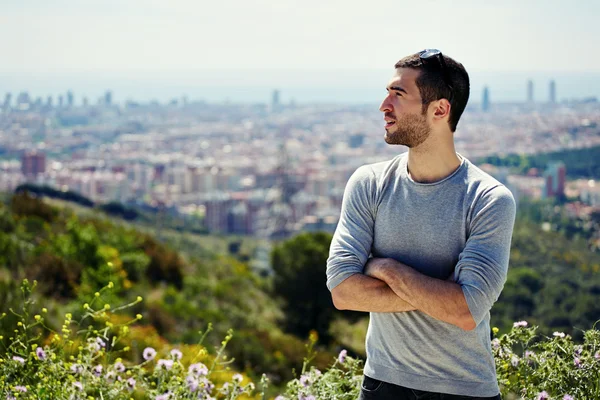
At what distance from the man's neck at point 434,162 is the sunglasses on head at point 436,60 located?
0.12 metres

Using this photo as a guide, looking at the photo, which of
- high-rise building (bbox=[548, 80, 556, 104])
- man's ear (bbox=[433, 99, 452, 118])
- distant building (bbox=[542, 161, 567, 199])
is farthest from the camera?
high-rise building (bbox=[548, 80, 556, 104])

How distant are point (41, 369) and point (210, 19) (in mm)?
95284

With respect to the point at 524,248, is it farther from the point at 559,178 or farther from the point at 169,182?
the point at 169,182

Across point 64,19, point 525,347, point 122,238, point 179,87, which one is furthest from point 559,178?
point 179,87

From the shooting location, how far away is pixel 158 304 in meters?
7.23

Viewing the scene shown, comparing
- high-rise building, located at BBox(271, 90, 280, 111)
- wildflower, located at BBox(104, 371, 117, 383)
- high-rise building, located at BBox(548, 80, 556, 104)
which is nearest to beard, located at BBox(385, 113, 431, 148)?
wildflower, located at BBox(104, 371, 117, 383)

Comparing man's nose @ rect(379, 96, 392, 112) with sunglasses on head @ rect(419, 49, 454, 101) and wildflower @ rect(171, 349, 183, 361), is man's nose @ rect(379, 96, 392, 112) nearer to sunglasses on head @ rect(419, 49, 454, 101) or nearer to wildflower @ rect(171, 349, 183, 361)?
sunglasses on head @ rect(419, 49, 454, 101)

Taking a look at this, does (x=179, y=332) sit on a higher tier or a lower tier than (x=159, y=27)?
lower

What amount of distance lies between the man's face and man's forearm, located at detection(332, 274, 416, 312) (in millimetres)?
259

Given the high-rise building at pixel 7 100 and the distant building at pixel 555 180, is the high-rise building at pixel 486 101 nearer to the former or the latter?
the distant building at pixel 555 180

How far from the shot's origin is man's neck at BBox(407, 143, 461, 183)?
1.33m

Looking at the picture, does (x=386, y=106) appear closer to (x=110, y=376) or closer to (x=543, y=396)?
(x=543, y=396)

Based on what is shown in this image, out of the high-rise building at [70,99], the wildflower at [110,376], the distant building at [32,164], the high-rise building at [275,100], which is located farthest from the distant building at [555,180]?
the high-rise building at [275,100]

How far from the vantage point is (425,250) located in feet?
4.26
